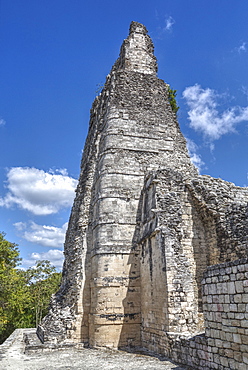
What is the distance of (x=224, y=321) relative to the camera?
606 centimetres

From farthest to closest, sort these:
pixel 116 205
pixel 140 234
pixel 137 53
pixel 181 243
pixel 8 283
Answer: pixel 8 283 → pixel 137 53 → pixel 116 205 → pixel 140 234 → pixel 181 243

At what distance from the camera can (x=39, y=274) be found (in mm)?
25344

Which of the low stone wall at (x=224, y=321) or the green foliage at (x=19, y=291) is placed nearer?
the low stone wall at (x=224, y=321)

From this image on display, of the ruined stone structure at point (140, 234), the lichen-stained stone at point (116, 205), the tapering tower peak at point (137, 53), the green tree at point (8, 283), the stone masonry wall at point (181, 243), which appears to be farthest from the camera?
the green tree at point (8, 283)

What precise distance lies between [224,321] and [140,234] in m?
6.22

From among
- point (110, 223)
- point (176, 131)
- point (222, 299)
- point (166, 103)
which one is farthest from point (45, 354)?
point (166, 103)

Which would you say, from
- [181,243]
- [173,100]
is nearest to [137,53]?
[173,100]

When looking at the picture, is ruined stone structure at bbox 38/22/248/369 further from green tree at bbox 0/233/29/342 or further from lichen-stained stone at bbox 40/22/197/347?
Answer: green tree at bbox 0/233/29/342

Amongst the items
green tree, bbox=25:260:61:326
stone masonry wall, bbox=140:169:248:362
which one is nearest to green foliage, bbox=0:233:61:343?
green tree, bbox=25:260:61:326

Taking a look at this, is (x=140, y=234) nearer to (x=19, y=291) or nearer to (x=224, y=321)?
(x=224, y=321)

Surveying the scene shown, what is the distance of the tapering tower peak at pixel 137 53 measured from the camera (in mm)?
16500

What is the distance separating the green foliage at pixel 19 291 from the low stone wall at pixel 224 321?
583 inches

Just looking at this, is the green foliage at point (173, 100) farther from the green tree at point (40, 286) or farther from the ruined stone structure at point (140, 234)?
the green tree at point (40, 286)

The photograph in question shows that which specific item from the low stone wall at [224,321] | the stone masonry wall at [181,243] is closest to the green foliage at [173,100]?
the stone masonry wall at [181,243]
